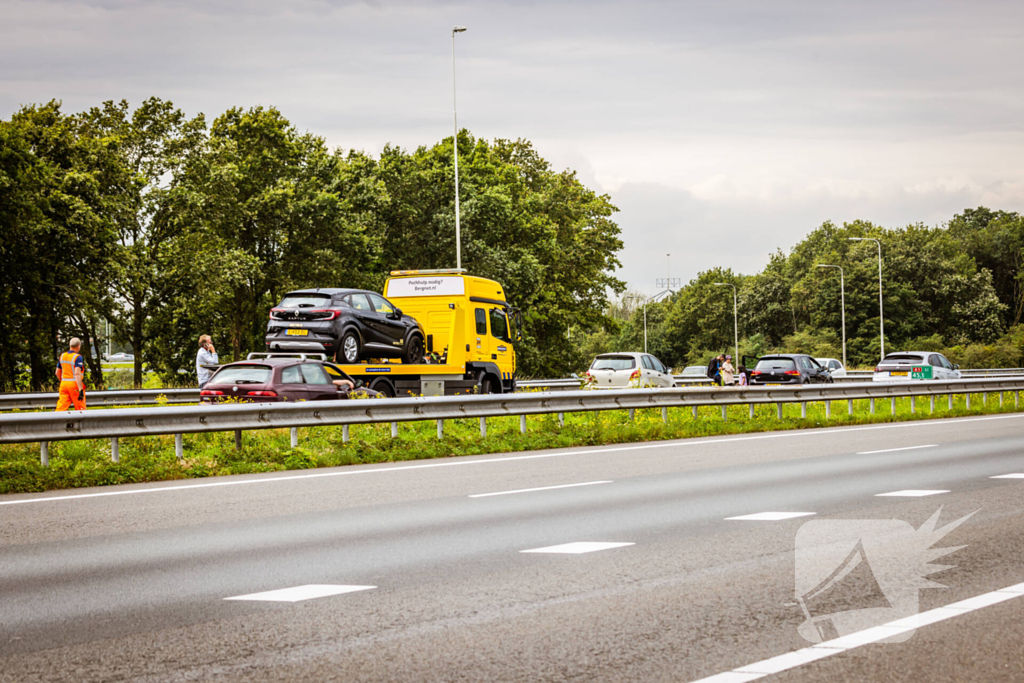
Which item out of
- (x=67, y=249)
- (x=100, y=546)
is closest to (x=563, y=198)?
(x=67, y=249)

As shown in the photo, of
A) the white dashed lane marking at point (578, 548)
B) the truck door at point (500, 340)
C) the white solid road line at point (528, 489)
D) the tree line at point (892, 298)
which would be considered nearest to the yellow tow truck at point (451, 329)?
the truck door at point (500, 340)

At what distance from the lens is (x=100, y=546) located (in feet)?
26.9

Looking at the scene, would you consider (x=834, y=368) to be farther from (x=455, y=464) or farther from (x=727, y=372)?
(x=455, y=464)

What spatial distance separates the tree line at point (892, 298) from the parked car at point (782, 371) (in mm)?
38332

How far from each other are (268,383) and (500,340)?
10.7 metres

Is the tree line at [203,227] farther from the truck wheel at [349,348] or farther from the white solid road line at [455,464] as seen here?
the white solid road line at [455,464]

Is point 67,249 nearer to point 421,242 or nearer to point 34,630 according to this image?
point 421,242

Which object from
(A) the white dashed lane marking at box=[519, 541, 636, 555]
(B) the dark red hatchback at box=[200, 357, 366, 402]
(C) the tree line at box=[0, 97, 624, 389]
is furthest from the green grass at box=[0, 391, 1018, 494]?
(C) the tree line at box=[0, 97, 624, 389]

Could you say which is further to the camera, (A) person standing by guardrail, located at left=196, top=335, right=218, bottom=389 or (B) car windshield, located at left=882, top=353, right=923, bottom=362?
(B) car windshield, located at left=882, top=353, right=923, bottom=362

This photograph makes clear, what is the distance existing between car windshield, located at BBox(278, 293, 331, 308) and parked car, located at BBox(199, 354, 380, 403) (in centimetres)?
356

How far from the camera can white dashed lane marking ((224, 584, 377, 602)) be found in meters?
6.24

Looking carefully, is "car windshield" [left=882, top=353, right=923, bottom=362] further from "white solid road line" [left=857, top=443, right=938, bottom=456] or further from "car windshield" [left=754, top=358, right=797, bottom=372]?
"white solid road line" [left=857, top=443, right=938, bottom=456]

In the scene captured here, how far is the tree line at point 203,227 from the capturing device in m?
35.9

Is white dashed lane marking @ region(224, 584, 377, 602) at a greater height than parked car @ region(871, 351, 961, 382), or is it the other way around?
parked car @ region(871, 351, 961, 382)
